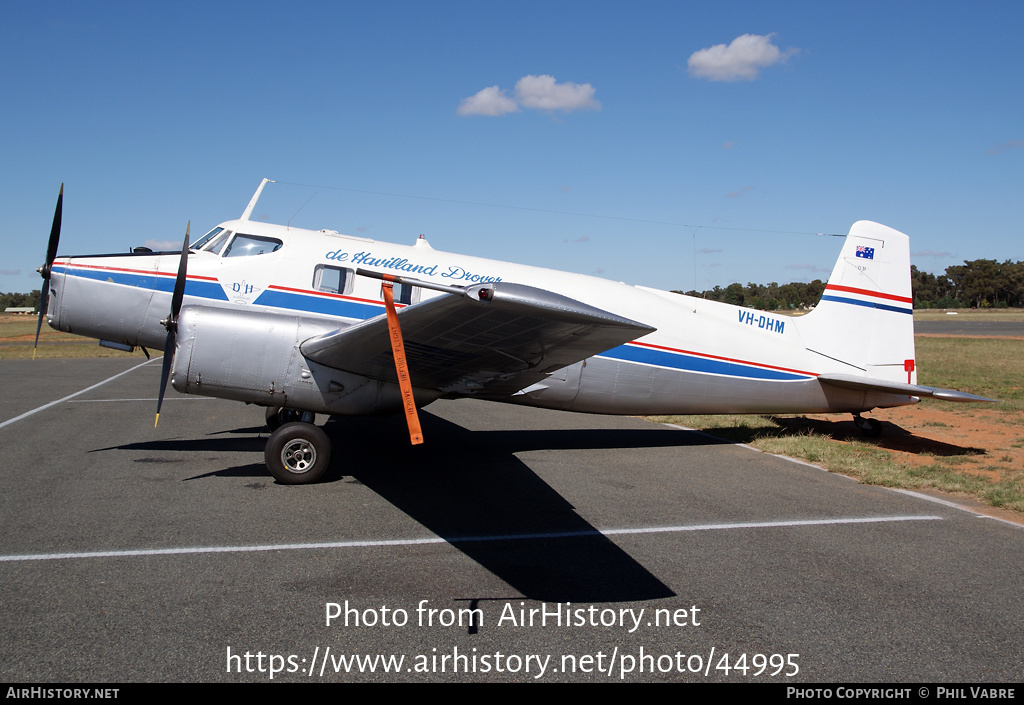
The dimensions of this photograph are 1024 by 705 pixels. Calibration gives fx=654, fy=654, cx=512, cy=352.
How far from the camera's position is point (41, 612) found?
14.1 feet

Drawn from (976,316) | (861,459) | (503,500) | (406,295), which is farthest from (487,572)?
(976,316)

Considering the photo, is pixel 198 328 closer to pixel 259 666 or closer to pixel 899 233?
pixel 259 666

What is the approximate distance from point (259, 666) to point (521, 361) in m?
4.06

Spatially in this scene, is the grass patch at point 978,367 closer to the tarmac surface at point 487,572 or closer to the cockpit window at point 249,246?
the tarmac surface at point 487,572

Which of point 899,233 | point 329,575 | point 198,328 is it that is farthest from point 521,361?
point 899,233

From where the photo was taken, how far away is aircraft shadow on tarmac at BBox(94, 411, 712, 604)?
5.21 metres

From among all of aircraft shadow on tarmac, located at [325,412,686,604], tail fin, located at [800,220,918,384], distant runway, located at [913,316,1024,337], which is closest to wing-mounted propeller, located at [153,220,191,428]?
aircraft shadow on tarmac, located at [325,412,686,604]

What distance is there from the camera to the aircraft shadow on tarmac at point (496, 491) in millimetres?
5207

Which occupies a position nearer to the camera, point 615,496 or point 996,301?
point 615,496

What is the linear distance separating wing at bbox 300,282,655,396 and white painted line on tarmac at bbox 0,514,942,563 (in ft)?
5.84

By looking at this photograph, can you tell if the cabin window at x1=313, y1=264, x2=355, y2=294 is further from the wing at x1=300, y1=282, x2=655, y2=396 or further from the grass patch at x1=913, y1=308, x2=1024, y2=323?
the grass patch at x1=913, y1=308, x2=1024, y2=323

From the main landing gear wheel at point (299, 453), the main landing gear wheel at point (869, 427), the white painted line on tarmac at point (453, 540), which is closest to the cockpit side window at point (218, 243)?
the main landing gear wheel at point (299, 453)

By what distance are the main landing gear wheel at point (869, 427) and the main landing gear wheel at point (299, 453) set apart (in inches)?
369

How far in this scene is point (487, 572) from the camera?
5250 millimetres
